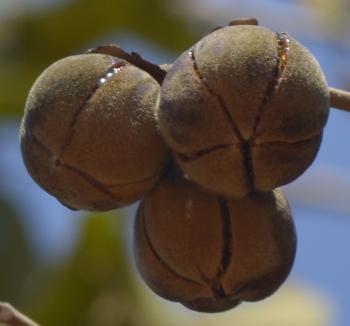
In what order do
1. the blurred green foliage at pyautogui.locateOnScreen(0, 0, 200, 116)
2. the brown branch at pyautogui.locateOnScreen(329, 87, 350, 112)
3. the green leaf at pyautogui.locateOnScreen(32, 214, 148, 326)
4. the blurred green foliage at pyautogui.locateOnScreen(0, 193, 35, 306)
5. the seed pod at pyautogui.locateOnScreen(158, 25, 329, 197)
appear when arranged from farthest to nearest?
1. the blurred green foliage at pyautogui.locateOnScreen(0, 0, 200, 116)
2. the blurred green foliage at pyautogui.locateOnScreen(0, 193, 35, 306)
3. the green leaf at pyautogui.locateOnScreen(32, 214, 148, 326)
4. the brown branch at pyautogui.locateOnScreen(329, 87, 350, 112)
5. the seed pod at pyautogui.locateOnScreen(158, 25, 329, 197)

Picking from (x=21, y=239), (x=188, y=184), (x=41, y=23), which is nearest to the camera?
(x=188, y=184)

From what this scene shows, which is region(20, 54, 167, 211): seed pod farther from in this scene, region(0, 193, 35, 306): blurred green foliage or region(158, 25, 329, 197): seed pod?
region(0, 193, 35, 306): blurred green foliage

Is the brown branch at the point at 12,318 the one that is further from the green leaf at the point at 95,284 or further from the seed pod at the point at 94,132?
the green leaf at the point at 95,284

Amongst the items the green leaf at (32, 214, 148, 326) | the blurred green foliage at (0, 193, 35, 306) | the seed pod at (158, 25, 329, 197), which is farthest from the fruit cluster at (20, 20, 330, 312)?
the blurred green foliage at (0, 193, 35, 306)

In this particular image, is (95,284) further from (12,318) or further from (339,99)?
(339,99)

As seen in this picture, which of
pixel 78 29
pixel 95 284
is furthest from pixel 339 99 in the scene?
pixel 78 29

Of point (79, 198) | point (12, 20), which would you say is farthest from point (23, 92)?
point (79, 198)

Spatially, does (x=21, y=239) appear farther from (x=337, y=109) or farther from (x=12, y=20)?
(x=337, y=109)
